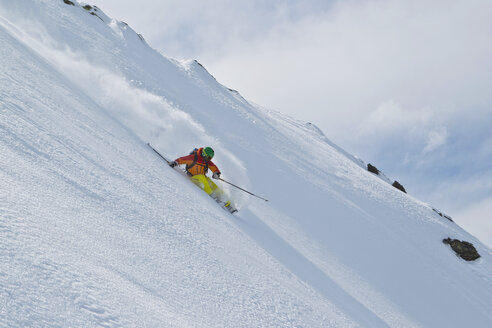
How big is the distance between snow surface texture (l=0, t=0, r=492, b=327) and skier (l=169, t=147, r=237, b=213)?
684mm

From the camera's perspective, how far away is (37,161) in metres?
4.95

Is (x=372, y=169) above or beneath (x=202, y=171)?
above

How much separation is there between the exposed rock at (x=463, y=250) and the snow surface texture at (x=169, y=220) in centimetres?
46

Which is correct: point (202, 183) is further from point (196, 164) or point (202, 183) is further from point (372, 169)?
point (372, 169)

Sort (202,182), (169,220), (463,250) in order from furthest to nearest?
(463,250) → (202,182) → (169,220)

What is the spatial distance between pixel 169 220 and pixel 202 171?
5.63 m

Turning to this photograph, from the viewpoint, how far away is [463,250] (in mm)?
19484

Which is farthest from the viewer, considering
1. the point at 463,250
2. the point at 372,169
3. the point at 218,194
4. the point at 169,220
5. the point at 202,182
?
the point at 372,169

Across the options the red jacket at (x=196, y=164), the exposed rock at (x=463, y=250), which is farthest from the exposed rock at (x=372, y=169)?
the red jacket at (x=196, y=164)

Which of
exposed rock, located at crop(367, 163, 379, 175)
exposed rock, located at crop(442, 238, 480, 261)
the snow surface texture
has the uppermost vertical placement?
exposed rock, located at crop(367, 163, 379, 175)

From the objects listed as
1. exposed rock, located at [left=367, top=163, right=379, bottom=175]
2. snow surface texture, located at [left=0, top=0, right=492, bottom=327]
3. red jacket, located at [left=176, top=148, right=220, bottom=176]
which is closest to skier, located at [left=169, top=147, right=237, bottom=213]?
red jacket, located at [left=176, top=148, right=220, bottom=176]

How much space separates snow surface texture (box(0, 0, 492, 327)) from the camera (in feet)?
10.7

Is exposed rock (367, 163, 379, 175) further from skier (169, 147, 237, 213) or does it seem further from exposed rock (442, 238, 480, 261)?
skier (169, 147, 237, 213)

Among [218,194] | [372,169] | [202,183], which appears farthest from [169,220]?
[372,169]
